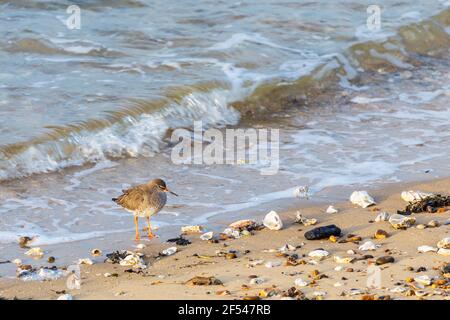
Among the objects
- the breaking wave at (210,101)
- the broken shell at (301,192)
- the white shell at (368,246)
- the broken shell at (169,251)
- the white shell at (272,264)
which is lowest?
the white shell at (272,264)

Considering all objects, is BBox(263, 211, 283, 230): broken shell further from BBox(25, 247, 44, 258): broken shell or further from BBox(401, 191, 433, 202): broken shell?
BBox(25, 247, 44, 258): broken shell

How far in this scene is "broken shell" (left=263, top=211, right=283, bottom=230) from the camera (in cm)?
691

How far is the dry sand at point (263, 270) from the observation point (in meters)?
5.41

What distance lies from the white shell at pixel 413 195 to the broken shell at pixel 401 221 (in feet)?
2.07

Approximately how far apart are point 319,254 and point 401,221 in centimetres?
95

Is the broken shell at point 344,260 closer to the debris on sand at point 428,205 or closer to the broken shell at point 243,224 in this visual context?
the broken shell at point 243,224

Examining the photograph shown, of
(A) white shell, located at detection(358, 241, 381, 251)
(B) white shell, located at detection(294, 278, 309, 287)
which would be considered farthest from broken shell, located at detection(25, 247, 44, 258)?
(A) white shell, located at detection(358, 241, 381, 251)

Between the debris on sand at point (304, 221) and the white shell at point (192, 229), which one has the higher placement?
the debris on sand at point (304, 221)

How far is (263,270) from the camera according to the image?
19.4ft

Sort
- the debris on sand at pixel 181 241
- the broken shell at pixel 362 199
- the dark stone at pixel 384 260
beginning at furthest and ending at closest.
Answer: the broken shell at pixel 362 199
the debris on sand at pixel 181 241
the dark stone at pixel 384 260

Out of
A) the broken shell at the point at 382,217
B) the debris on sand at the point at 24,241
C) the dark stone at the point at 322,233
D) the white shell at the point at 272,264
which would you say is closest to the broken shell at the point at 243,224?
the dark stone at the point at 322,233

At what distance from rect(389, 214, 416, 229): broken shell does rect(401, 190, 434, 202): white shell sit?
2.07 feet
